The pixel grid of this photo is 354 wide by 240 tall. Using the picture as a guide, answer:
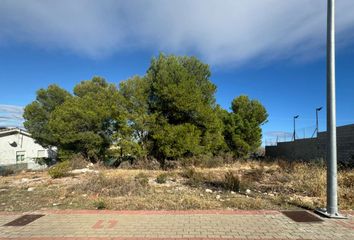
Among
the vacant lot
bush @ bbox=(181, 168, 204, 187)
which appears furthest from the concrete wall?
bush @ bbox=(181, 168, 204, 187)

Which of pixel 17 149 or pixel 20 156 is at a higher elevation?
pixel 17 149

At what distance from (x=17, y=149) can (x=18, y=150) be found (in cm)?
20

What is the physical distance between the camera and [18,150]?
3488 centimetres

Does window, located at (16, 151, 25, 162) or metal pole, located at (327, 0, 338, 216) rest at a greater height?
metal pole, located at (327, 0, 338, 216)

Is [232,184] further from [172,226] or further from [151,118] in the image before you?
[151,118]

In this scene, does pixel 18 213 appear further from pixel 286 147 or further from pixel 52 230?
pixel 286 147

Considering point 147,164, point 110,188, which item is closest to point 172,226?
point 110,188

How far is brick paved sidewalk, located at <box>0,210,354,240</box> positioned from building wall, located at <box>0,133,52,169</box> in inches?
1123

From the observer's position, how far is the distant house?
107 feet

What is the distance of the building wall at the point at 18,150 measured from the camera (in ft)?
107

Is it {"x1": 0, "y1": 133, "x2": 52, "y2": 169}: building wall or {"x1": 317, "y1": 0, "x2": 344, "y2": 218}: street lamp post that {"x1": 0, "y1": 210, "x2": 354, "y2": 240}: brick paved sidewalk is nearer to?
{"x1": 317, "y1": 0, "x2": 344, "y2": 218}: street lamp post

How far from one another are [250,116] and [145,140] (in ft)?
61.8

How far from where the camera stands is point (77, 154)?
76.3 ft

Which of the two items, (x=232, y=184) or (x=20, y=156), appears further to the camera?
(x=20, y=156)
